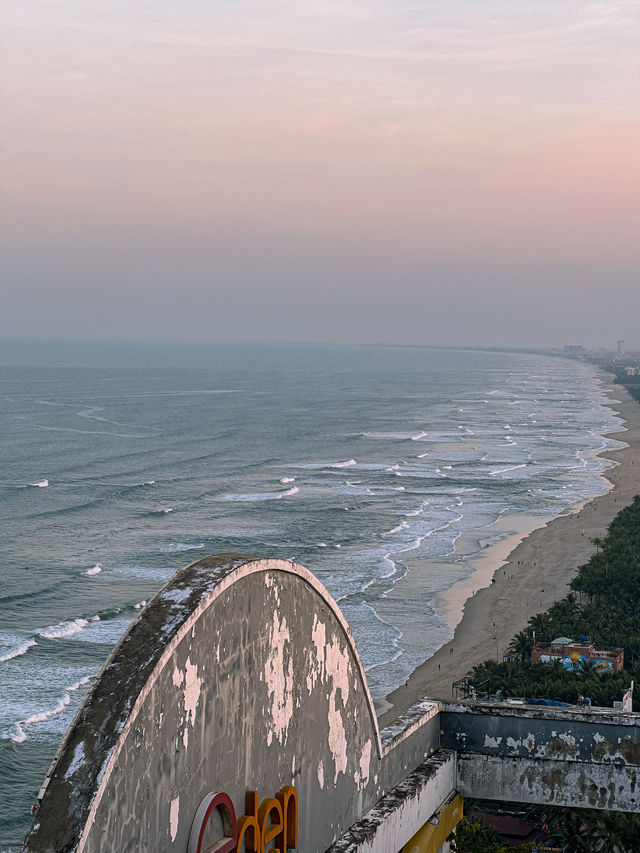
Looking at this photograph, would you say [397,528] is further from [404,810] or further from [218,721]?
[218,721]

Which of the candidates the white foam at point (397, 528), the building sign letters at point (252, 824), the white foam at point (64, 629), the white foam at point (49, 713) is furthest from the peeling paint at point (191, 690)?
the white foam at point (397, 528)

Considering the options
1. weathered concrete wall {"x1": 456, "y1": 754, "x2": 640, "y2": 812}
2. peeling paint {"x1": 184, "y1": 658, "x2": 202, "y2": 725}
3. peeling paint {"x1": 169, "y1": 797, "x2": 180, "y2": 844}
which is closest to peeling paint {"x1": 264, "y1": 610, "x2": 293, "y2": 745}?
peeling paint {"x1": 184, "y1": 658, "x2": 202, "y2": 725}

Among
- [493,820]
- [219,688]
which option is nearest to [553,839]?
[493,820]

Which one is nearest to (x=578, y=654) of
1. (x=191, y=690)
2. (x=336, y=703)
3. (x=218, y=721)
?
Result: (x=336, y=703)

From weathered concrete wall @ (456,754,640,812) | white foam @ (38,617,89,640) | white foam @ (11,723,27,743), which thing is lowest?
white foam @ (11,723,27,743)

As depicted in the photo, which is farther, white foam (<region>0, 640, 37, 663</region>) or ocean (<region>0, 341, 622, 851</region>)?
ocean (<region>0, 341, 622, 851</region>)

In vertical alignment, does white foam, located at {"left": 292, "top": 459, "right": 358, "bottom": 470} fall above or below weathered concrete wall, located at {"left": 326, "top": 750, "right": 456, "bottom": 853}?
below

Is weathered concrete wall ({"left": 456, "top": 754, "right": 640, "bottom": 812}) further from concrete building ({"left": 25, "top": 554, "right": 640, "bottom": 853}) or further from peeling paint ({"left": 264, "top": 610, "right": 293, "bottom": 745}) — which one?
peeling paint ({"left": 264, "top": 610, "right": 293, "bottom": 745})
